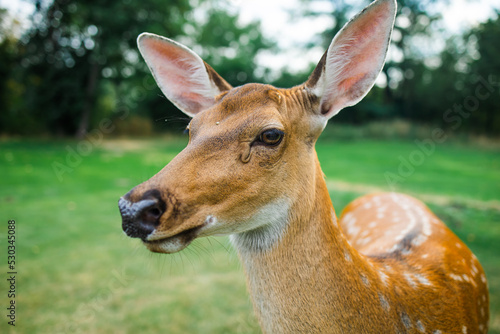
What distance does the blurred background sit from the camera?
13.9 ft

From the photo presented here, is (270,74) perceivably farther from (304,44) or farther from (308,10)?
(308,10)

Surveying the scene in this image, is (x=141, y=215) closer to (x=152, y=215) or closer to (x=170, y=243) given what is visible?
(x=152, y=215)

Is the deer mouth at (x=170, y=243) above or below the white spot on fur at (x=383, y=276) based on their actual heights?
above

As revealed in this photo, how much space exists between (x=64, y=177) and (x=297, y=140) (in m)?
9.88

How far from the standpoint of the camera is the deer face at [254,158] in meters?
1.43

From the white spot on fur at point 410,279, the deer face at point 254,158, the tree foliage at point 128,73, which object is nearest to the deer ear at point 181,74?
the deer face at point 254,158

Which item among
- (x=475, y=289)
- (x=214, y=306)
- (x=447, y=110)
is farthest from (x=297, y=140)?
(x=447, y=110)

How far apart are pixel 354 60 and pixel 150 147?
1662cm

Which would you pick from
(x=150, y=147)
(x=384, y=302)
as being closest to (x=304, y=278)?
(x=384, y=302)

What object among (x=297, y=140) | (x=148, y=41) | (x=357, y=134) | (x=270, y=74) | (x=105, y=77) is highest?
(x=148, y=41)

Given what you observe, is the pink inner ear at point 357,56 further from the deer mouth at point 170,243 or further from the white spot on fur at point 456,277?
the white spot on fur at point 456,277

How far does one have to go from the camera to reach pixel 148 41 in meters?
2.22

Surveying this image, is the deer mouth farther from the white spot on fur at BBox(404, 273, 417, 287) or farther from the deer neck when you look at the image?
the white spot on fur at BBox(404, 273, 417, 287)

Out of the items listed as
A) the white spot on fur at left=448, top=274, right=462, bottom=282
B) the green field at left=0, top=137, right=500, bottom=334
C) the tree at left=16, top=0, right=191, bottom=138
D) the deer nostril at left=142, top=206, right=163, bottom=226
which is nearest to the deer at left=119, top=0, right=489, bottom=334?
the deer nostril at left=142, top=206, right=163, bottom=226
